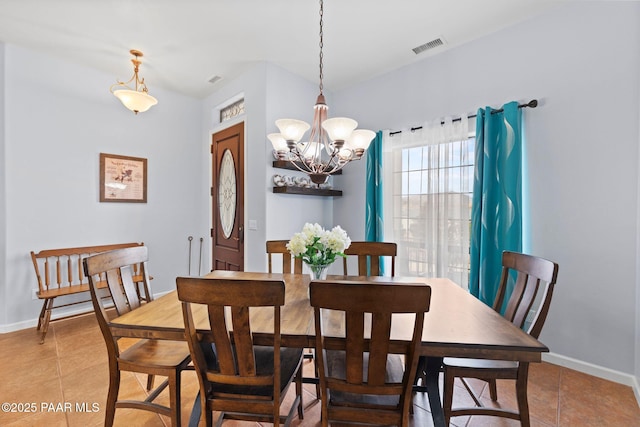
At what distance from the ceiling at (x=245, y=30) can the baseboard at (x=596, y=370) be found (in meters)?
2.93

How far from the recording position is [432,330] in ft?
4.22

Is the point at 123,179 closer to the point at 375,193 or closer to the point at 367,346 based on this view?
the point at 375,193

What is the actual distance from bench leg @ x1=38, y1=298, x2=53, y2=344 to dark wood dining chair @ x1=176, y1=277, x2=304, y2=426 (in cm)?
262

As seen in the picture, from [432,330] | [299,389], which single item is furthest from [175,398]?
[432,330]

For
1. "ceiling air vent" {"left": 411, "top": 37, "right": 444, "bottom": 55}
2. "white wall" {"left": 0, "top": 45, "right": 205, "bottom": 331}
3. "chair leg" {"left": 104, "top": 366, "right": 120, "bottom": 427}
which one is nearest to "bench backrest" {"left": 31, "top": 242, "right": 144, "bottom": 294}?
"white wall" {"left": 0, "top": 45, "right": 205, "bottom": 331}

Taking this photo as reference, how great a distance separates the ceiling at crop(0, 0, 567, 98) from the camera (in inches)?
93.0

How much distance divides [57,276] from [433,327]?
3823 millimetres

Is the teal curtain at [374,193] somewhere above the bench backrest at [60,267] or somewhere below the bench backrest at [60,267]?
above

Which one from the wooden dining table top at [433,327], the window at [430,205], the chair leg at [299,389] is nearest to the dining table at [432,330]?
the wooden dining table top at [433,327]

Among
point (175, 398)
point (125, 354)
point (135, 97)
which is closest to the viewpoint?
point (175, 398)

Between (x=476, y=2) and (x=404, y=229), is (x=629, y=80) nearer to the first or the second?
(x=476, y=2)

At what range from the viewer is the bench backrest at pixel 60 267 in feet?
9.91

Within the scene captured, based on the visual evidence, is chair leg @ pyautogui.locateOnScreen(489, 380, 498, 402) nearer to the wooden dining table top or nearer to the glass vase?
the wooden dining table top

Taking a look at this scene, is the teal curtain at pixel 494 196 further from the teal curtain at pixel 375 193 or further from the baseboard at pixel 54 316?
the baseboard at pixel 54 316
